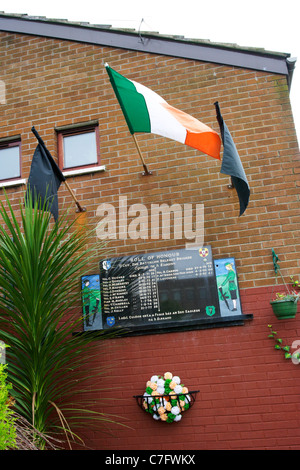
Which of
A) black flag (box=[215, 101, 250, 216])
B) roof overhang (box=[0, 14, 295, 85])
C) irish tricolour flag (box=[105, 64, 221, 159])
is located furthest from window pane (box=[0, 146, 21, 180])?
black flag (box=[215, 101, 250, 216])

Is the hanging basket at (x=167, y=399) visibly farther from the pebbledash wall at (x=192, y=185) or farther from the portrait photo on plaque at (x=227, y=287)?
the portrait photo on plaque at (x=227, y=287)

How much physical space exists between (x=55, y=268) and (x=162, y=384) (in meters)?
1.80

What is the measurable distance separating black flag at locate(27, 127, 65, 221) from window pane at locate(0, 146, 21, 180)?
52.2 inches

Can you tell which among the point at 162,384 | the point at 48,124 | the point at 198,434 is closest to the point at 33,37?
the point at 48,124

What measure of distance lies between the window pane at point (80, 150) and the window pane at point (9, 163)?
2.58 feet

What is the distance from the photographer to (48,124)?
6262 mm

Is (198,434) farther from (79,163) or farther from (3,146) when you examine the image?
(3,146)

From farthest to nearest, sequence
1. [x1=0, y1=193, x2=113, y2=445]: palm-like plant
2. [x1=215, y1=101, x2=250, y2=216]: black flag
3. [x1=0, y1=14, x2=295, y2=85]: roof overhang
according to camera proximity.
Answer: [x1=0, y1=14, x2=295, y2=85]: roof overhang < [x1=215, y1=101, x2=250, y2=216]: black flag < [x1=0, y1=193, x2=113, y2=445]: palm-like plant

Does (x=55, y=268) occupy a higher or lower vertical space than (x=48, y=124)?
lower

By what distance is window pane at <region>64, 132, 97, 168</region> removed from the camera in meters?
6.11

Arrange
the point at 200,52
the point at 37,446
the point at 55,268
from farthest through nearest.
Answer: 1. the point at 200,52
2. the point at 55,268
3. the point at 37,446

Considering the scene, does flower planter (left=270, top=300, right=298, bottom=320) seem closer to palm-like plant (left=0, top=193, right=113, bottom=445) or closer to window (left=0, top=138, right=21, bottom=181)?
palm-like plant (left=0, top=193, right=113, bottom=445)

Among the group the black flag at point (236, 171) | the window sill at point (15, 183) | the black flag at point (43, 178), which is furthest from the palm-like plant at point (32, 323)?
the black flag at point (236, 171)

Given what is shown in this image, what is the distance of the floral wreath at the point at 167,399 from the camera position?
469 centimetres
